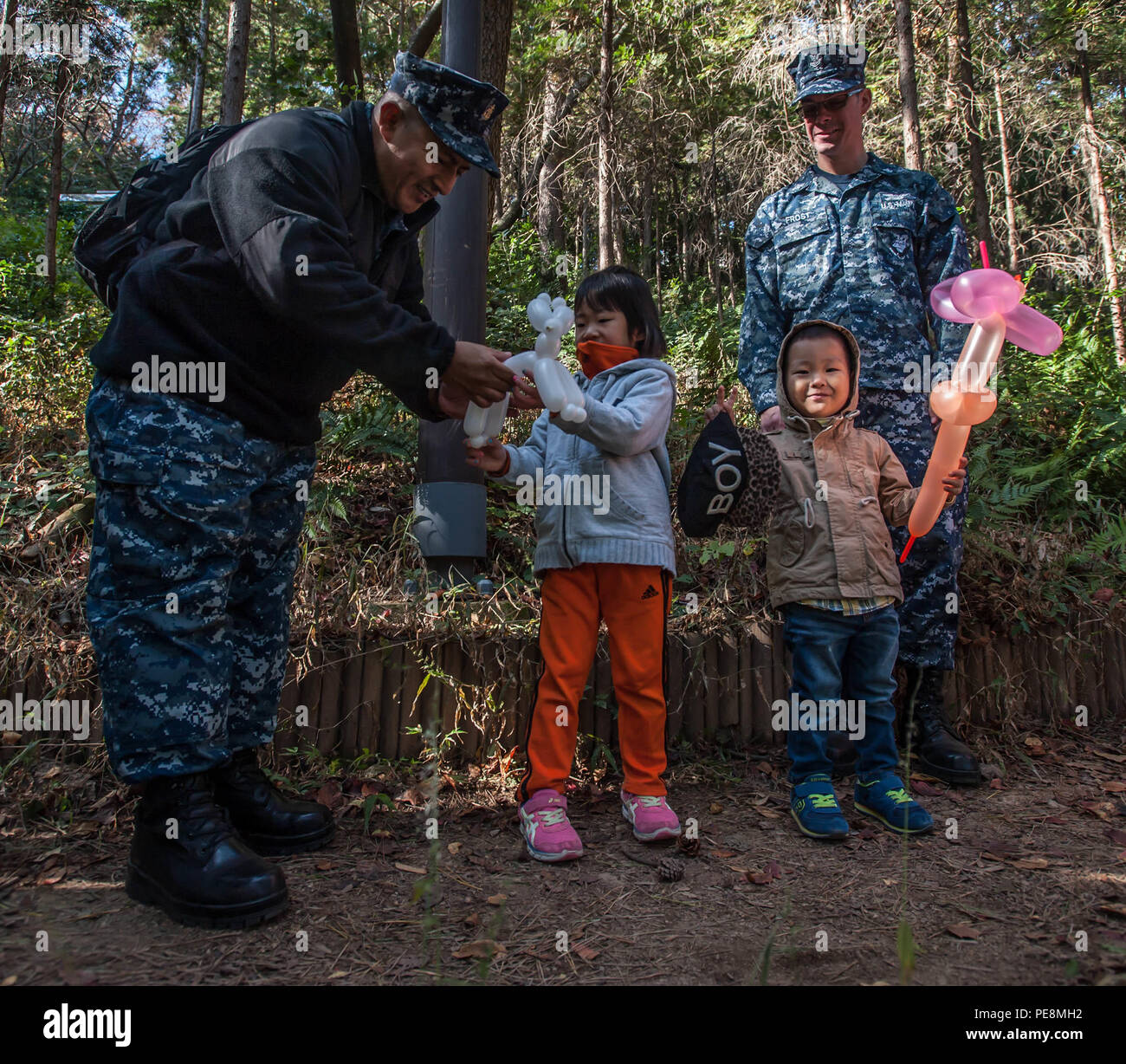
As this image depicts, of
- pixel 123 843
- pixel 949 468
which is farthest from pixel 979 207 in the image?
pixel 123 843

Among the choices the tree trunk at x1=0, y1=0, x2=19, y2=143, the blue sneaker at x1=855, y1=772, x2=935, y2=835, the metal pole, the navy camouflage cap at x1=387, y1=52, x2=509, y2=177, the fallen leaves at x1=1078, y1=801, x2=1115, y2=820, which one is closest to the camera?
the navy camouflage cap at x1=387, y1=52, x2=509, y2=177

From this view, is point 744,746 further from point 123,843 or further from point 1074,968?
point 123,843

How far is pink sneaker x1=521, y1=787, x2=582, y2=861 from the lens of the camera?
91.0 inches

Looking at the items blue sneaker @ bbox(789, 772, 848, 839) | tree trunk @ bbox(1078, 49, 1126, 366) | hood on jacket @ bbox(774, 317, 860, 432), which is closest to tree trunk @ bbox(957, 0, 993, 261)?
tree trunk @ bbox(1078, 49, 1126, 366)

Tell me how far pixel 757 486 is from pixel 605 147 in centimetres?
581

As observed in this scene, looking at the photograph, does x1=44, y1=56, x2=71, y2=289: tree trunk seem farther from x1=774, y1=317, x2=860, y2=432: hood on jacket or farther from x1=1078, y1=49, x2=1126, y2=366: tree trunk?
x1=1078, y1=49, x2=1126, y2=366: tree trunk

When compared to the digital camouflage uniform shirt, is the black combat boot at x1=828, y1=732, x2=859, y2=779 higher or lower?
lower

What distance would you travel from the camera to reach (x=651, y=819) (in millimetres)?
2439

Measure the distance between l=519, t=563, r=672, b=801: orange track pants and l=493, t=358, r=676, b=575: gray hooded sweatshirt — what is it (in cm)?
8

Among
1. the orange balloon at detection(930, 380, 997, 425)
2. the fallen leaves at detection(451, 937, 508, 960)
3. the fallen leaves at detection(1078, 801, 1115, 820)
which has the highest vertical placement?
the orange balloon at detection(930, 380, 997, 425)

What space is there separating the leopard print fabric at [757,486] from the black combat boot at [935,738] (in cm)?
96

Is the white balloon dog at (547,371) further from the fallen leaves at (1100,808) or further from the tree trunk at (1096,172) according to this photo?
the tree trunk at (1096,172)

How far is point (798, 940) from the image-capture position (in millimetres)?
1854

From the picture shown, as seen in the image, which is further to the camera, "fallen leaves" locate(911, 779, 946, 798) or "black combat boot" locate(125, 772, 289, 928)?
"fallen leaves" locate(911, 779, 946, 798)
